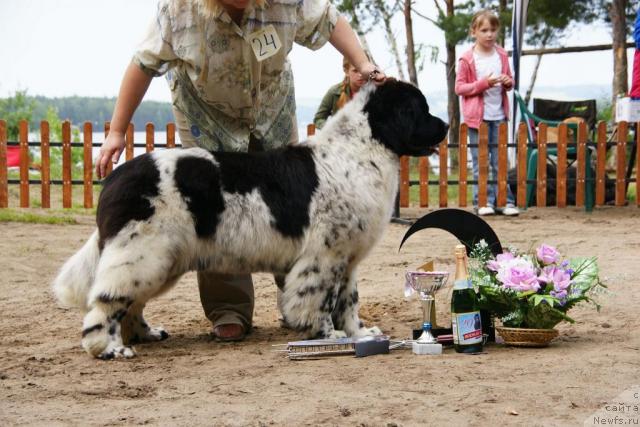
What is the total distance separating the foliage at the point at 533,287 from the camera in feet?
13.2

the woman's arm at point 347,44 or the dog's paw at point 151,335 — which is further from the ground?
the woman's arm at point 347,44

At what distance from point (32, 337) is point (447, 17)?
41.0ft

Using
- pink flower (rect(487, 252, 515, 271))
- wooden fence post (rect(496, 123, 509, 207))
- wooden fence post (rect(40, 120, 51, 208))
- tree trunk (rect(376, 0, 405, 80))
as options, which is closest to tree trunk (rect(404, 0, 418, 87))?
tree trunk (rect(376, 0, 405, 80))

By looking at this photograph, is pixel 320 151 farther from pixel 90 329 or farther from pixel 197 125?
pixel 90 329

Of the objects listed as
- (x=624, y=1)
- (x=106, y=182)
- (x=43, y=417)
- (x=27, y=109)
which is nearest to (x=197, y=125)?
(x=106, y=182)

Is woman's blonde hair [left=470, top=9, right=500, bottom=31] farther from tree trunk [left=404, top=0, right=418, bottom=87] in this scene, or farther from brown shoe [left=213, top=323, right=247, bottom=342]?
tree trunk [left=404, top=0, right=418, bottom=87]

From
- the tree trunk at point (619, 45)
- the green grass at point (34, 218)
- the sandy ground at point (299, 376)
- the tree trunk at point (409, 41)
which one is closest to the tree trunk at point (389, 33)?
the tree trunk at point (409, 41)

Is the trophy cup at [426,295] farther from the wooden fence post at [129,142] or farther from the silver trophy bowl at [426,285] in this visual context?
the wooden fence post at [129,142]

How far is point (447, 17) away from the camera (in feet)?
51.5

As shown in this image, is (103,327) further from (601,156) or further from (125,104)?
(601,156)

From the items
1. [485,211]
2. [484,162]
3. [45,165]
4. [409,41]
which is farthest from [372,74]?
[409,41]

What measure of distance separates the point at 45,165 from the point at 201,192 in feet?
25.2

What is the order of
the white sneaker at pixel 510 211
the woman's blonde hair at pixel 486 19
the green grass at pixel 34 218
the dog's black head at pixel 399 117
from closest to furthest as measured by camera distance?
the dog's black head at pixel 399 117 → the woman's blonde hair at pixel 486 19 → the green grass at pixel 34 218 → the white sneaker at pixel 510 211

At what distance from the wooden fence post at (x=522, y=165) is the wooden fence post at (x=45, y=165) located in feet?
19.7
